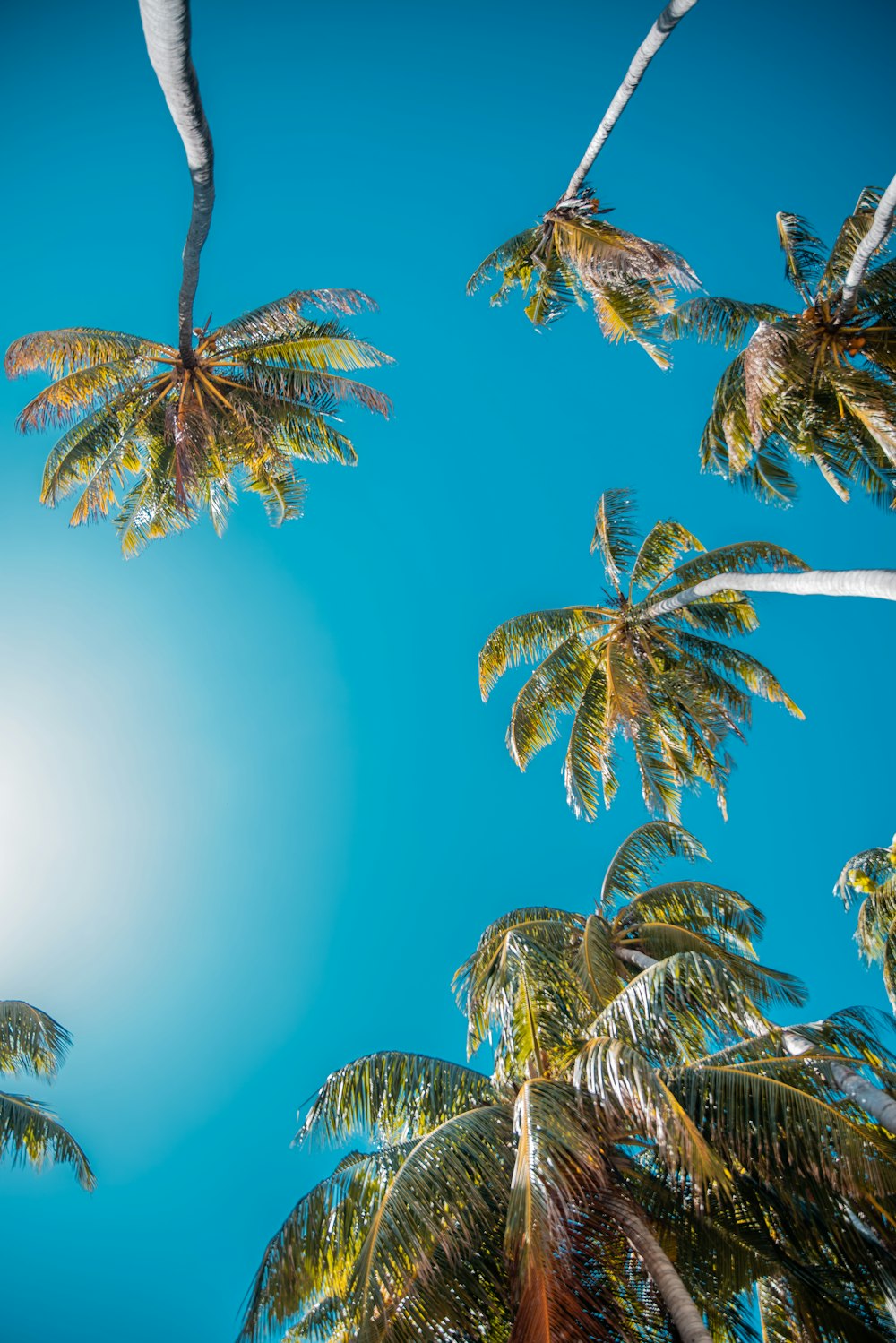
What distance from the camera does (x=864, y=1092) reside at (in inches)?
324

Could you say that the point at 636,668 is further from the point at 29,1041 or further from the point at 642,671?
the point at 29,1041

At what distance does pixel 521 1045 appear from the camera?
9.02 m

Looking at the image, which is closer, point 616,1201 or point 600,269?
point 616,1201

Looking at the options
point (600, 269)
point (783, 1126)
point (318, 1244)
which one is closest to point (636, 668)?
point (600, 269)

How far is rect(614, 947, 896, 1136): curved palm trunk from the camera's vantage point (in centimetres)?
768

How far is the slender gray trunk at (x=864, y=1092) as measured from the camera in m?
7.66

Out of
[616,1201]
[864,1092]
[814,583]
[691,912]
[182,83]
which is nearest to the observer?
[182,83]

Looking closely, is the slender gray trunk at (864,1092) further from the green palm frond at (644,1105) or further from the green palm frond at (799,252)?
the green palm frond at (799,252)

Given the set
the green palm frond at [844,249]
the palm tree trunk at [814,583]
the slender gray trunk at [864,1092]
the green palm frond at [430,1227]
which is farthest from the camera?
the green palm frond at [844,249]

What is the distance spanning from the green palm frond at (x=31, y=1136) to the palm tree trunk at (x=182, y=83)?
12.7 metres

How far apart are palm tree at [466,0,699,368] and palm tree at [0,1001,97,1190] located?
1362 centimetres

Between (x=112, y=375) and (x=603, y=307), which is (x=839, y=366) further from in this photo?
(x=112, y=375)

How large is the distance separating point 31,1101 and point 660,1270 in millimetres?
10662

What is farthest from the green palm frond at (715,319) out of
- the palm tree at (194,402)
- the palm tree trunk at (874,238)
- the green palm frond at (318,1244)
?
the green palm frond at (318,1244)
